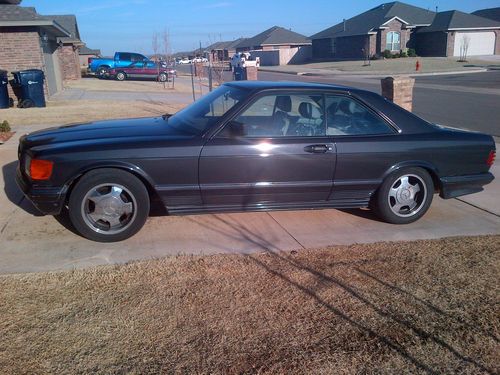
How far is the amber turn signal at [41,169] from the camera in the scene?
4305mm

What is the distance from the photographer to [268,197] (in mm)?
4766

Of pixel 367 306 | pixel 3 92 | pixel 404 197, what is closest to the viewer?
pixel 367 306

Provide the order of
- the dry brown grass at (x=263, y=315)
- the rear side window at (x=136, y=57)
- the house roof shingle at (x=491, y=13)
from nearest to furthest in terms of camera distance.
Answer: the dry brown grass at (x=263, y=315) → the rear side window at (x=136, y=57) → the house roof shingle at (x=491, y=13)

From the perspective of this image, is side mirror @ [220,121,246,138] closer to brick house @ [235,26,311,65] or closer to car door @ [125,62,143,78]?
car door @ [125,62,143,78]

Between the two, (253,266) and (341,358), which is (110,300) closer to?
(253,266)

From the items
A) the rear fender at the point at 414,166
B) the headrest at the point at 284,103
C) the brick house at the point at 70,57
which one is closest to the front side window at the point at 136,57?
the brick house at the point at 70,57

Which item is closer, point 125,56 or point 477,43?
point 125,56

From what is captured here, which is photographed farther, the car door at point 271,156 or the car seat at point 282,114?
the car seat at point 282,114

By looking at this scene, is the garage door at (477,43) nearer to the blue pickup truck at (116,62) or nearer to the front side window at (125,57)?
the blue pickup truck at (116,62)

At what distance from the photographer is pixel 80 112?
13.9 metres

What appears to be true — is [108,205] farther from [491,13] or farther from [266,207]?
[491,13]

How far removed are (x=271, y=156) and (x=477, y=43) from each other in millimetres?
61125

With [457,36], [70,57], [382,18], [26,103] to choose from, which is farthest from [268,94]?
[457,36]

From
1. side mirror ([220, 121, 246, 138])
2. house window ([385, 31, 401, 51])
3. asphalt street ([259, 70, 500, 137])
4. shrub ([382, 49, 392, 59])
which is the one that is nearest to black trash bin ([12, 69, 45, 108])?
asphalt street ([259, 70, 500, 137])
